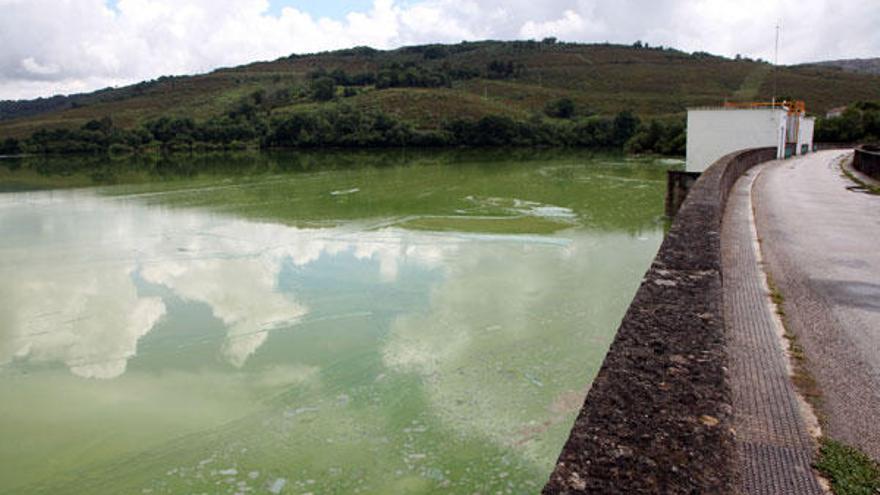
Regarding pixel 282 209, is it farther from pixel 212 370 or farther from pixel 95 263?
pixel 212 370

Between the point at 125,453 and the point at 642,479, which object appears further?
the point at 125,453

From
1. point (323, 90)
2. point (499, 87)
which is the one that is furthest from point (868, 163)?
point (499, 87)

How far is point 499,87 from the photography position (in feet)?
309

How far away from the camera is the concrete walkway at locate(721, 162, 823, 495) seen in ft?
9.34

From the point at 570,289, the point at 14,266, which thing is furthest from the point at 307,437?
the point at 14,266

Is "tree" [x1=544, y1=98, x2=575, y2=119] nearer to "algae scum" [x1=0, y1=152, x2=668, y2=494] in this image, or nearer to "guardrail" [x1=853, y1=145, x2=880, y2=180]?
"guardrail" [x1=853, y1=145, x2=880, y2=180]

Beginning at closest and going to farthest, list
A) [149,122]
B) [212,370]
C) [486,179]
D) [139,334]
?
[212,370] < [139,334] < [486,179] < [149,122]

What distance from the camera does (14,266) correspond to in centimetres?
1230

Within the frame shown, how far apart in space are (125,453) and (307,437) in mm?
1528

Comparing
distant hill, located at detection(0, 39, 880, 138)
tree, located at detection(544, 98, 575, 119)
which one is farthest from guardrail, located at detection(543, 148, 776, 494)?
tree, located at detection(544, 98, 575, 119)

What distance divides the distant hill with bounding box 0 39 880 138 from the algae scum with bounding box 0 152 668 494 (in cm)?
5607

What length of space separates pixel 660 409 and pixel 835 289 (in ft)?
14.2

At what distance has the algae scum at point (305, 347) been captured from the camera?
16.9ft

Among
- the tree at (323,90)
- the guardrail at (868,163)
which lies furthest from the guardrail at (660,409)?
the tree at (323,90)
